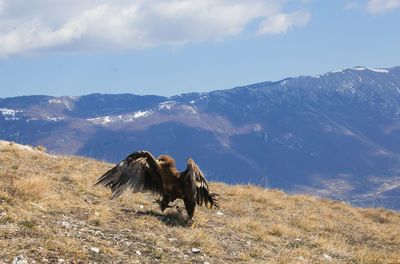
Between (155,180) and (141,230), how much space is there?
1.38m

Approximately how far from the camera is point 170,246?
303 inches

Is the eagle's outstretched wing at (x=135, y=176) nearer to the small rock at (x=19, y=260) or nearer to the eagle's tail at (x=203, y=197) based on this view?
the eagle's tail at (x=203, y=197)

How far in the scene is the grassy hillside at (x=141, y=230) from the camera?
6613 millimetres

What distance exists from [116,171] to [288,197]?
33.6 feet

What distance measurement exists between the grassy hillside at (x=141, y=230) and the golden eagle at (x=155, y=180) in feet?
2.03

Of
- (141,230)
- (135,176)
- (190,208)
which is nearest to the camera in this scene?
(141,230)

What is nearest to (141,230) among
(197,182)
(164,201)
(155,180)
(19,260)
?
(164,201)

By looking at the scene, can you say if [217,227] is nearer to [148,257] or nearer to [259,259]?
[259,259]

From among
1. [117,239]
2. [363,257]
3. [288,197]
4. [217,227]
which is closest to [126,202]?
[217,227]

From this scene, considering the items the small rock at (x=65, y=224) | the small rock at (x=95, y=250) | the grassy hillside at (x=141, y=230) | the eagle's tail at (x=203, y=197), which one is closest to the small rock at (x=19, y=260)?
the grassy hillside at (x=141, y=230)

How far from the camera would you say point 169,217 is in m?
9.86

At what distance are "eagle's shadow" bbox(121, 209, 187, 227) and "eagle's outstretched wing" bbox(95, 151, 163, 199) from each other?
727 mm

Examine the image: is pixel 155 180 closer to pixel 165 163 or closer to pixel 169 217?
pixel 165 163

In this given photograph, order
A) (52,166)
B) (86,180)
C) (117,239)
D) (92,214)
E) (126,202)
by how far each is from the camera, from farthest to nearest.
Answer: (52,166), (86,180), (126,202), (92,214), (117,239)
